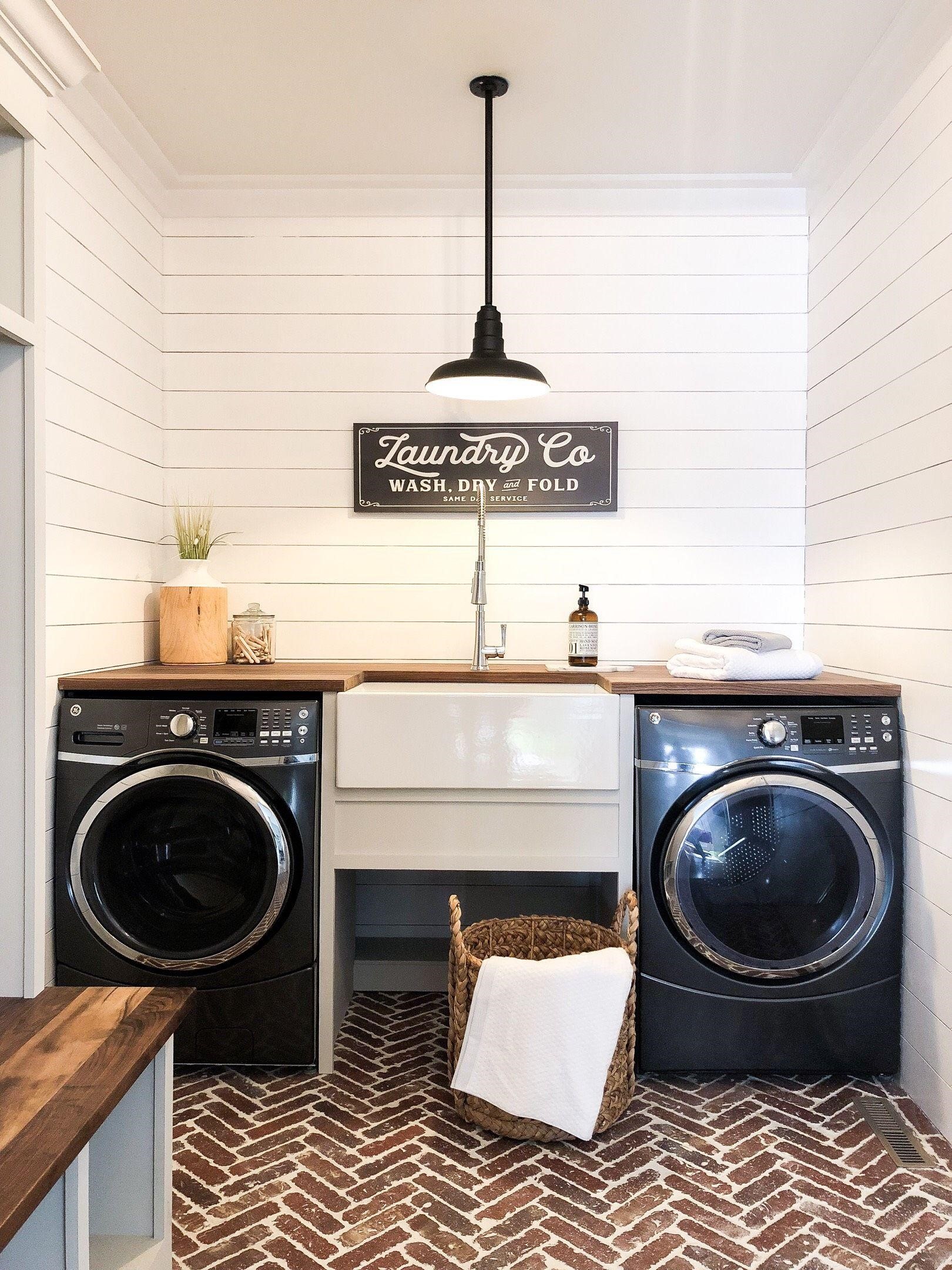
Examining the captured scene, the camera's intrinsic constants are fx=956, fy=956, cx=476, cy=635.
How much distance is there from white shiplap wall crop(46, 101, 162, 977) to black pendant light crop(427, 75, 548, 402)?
3.01ft

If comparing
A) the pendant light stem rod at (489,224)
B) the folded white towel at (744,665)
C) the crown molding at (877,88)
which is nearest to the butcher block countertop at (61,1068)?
the folded white towel at (744,665)

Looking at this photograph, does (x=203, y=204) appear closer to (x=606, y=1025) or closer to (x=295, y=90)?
(x=295, y=90)

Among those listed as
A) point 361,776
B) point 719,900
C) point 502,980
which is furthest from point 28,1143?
point 719,900

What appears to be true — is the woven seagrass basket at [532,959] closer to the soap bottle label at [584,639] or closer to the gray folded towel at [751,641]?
the gray folded towel at [751,641]

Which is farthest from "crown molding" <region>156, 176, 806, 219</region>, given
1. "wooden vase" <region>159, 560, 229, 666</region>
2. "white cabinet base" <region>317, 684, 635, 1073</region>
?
"white cabinet base" <region>317, 684, 635, 1073</region>

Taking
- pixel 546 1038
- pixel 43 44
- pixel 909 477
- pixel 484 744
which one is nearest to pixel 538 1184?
pixel 546 1038

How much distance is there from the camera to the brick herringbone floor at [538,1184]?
1.74 metres

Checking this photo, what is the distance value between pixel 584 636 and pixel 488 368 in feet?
2.84

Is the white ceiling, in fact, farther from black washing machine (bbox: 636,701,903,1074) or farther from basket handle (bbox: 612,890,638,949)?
basket handle (bbox: 612,890,638,949)

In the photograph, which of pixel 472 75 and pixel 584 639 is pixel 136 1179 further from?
pixel 472 75

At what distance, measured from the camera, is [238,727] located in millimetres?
2379

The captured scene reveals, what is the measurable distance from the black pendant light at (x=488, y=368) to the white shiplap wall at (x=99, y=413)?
917mm

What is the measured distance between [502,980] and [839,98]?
242 cm

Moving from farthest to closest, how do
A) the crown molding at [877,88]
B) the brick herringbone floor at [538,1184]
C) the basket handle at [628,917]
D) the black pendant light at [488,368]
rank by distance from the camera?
the black pendant light at [488,368] → the basket handle at [628,917] → the crown molding at [877,88] → the brick herringbone floor at [538,1184]
